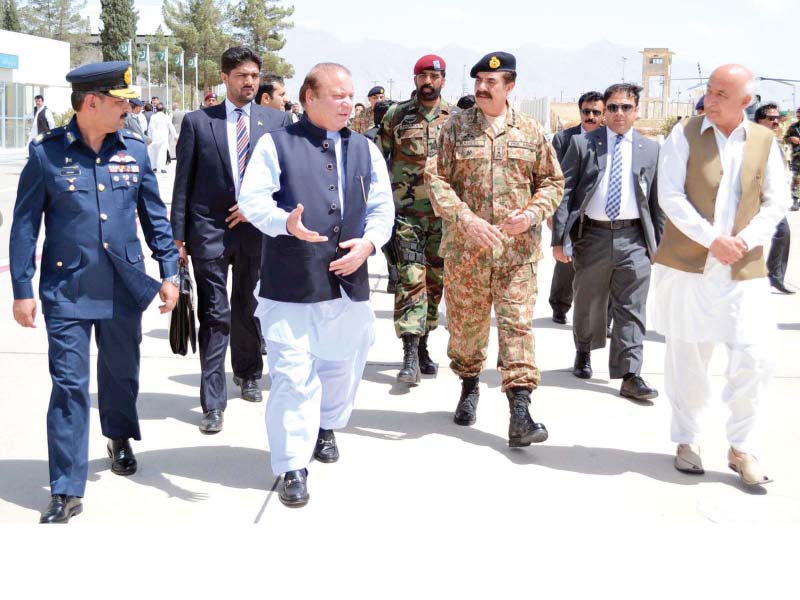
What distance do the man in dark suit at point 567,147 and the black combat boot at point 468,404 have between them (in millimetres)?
1745

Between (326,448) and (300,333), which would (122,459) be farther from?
(300,333)

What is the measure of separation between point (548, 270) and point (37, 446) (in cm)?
781

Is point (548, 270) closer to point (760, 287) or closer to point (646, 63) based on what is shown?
point (760, 287)

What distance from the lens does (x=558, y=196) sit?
538cm

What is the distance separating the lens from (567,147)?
7316 mm

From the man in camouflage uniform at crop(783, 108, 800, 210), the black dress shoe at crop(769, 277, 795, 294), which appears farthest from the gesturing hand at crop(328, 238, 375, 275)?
the man in camouflage uniform at crop(783, 108, 800, 210)

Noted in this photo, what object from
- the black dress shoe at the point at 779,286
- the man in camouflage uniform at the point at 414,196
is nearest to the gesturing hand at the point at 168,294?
the man in camouflage uniform at the point at 414,196

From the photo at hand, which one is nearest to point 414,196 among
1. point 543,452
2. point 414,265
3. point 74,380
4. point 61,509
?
point 414,265

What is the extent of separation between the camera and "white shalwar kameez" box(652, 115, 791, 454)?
467 cm

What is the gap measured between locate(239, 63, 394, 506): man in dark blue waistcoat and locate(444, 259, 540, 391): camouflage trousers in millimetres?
933

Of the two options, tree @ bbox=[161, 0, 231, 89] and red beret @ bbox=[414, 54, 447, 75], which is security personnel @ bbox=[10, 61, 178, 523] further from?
tree @ bbox=[161, 0, 231, 89]

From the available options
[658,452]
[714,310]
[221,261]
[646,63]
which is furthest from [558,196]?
[646,63]

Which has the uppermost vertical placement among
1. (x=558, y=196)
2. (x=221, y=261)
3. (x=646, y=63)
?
(x=646, y=63)

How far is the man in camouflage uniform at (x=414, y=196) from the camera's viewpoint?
6.60m
